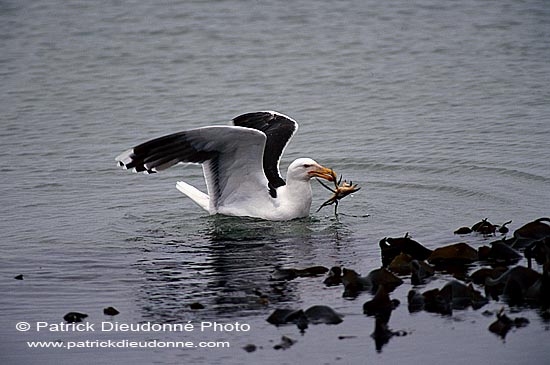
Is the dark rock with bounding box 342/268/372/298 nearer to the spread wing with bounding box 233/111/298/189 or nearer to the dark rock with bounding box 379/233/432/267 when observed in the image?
the dark rock with bounding box 379/233/432/267

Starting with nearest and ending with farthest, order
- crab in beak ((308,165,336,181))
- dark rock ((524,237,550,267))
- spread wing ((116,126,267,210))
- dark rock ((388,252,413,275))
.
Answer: dark rock ((524,237,550,267)) → dark rock ((388,252,413,275)) → spread wing ((116,126,267,210)) → crab in beak ((308,165,336,181))

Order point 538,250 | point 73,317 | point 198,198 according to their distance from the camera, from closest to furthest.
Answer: point 73,317 → point 538,250 → point 198,198

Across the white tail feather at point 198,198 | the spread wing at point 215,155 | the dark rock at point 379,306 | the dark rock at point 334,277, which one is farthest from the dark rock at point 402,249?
the white tail feather at point 198,198

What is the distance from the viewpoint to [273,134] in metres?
12.2

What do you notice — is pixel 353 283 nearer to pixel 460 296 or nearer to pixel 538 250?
pixel 460 296

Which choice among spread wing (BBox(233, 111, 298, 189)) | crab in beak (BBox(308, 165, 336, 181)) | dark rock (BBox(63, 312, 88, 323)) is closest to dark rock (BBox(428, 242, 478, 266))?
crab in beak (BBox(308, 165, 336, 181))

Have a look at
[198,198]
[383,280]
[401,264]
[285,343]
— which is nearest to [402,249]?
[401,264]

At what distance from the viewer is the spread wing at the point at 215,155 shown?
1063cm

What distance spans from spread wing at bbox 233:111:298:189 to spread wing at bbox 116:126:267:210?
1.59 feet

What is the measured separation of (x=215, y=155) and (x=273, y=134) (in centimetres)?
127

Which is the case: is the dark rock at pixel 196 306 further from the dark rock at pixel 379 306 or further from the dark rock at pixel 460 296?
the dark rock at pixel 460 296

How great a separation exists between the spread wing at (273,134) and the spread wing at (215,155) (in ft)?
1.59

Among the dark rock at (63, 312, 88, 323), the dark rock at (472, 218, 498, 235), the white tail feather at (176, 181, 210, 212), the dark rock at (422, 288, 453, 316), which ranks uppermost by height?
the dark rock at (422, 288, 453, 316)

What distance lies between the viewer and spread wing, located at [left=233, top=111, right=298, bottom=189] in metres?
12.0
